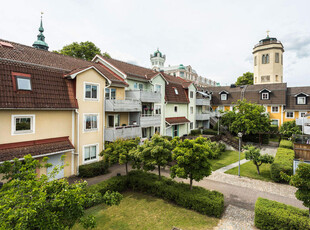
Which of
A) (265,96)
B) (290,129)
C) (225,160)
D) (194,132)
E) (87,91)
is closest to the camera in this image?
(87,91)

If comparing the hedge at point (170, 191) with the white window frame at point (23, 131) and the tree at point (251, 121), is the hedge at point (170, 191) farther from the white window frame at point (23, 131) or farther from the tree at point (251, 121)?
the tree at point (251, 121)

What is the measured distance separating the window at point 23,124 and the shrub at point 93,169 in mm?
5552

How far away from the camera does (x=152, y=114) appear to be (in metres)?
25.5

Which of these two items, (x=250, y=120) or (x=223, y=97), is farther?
(x=223, y=97)

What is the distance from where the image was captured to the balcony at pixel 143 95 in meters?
22.2

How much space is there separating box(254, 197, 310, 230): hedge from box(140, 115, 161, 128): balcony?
15.1m

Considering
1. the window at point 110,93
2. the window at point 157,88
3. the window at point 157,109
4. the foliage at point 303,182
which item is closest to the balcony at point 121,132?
the window at point 110,93

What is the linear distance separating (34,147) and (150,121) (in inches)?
530

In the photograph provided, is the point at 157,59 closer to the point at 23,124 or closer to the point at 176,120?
the point at 176,120

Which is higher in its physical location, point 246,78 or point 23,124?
point 246,78

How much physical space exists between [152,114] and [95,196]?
725 inches

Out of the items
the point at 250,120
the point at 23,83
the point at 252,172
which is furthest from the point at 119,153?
the point at 250,120

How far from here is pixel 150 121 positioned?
931 inches

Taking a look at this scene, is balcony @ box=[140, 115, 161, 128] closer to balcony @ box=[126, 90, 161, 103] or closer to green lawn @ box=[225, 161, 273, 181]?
balcony @ box=[126, 90, 161, 103]
